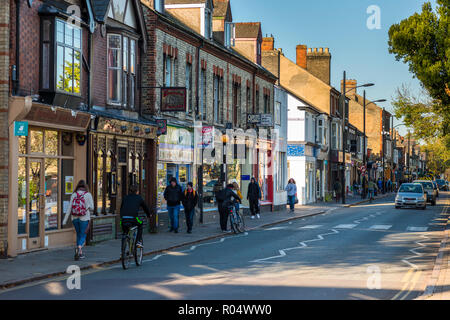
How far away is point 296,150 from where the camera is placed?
49.2 m

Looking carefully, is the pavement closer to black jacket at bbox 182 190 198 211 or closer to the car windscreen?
black jacket at bbox 182 190 198 211

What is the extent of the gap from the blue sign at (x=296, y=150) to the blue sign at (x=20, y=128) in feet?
114

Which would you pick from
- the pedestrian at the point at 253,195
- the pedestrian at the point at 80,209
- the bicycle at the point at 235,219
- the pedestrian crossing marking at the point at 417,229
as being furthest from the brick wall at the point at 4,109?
the pedestrian at the point at 253,195

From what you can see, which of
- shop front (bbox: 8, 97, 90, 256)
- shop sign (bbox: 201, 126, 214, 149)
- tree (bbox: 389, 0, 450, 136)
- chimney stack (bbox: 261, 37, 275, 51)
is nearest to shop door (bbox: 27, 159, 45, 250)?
shop front (bbox: 8, 97, 90, 256)

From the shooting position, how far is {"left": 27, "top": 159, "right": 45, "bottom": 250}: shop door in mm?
16862

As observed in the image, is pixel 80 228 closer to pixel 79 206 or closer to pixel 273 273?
pixel 79 206

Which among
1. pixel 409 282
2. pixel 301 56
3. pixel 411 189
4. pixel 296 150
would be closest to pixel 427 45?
pixel 409 282

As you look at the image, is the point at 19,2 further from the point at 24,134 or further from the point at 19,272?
the point at 19,272

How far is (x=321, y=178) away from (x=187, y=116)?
1229 inches

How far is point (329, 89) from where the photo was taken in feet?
191

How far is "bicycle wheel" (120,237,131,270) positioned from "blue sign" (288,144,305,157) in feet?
116

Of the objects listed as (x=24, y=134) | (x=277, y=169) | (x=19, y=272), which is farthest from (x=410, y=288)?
(x=277, y=169)

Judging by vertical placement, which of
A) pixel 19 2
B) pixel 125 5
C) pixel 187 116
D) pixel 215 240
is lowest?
pixel 215 240

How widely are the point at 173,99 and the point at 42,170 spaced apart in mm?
6687
